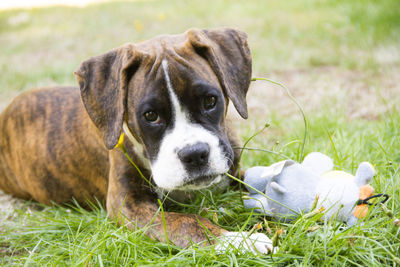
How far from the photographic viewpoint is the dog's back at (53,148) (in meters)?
3.66

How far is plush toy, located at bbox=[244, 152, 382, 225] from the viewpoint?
2598 mm

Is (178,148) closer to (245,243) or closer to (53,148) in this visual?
(245,243)

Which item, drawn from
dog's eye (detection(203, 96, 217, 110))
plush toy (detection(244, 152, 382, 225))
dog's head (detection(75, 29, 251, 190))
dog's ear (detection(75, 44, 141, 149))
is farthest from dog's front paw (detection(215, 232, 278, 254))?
dog's ear (detection(75, 44, 141, 149))

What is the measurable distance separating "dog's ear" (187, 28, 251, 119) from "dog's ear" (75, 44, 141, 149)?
0.46 metres

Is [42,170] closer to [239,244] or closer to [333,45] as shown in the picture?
[239,244]

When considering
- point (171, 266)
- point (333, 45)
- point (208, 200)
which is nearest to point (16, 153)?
point (208, 200)

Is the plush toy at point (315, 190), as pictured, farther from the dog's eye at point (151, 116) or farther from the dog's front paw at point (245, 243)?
the dog's eye at point (151, 116)

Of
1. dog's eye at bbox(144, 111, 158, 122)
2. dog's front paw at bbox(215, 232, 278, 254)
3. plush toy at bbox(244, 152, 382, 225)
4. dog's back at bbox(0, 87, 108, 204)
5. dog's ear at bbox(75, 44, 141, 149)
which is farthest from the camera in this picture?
dog's back at bbox(0, 87, 108, 204)

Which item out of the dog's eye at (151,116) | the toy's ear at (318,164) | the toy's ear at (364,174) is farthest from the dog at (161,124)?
the toy's ear at (364,174)

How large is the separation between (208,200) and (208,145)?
25.3 inches

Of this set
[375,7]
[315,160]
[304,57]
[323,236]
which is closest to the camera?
[323,236]

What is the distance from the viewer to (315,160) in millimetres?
2893

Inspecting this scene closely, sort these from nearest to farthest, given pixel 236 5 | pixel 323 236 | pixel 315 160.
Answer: pixel 323 236 < pixel 315 160 < pixel 236 5

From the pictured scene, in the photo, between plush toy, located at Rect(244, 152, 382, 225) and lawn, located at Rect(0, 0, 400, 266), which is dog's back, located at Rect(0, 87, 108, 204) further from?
plush toy, located at Rect(244, 152, 382, 225)
